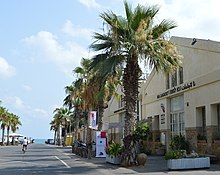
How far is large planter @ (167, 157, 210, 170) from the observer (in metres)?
19.7

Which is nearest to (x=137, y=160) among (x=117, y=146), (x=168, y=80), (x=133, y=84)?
(x=117, y=146)

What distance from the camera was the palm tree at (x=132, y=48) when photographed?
21.4m

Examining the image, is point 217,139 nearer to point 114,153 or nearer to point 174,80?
point 114,153

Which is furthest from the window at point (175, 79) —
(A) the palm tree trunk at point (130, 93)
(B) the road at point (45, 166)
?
(B) the road at point (45, 166)

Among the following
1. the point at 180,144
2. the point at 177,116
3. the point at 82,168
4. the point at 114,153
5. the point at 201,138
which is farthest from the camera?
the point at 177,116

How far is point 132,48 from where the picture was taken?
21.2 m

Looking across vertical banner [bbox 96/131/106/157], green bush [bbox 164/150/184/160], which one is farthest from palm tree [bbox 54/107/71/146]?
green bush [bbox 164/150/184/160]

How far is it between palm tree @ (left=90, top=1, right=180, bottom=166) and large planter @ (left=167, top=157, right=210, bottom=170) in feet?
9.35

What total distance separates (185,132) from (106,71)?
9418 millimetres

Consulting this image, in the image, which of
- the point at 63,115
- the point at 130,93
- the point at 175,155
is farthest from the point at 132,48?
the point at 63,115

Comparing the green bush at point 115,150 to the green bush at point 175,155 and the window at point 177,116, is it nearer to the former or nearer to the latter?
the green bush at point 175,155

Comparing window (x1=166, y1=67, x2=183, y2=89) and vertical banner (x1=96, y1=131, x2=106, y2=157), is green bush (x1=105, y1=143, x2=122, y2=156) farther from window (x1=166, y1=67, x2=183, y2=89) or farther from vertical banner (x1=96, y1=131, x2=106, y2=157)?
vertical banner (x1=96, y1=131, x2=106, y2=157)

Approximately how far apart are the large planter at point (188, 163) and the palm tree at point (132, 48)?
285cm

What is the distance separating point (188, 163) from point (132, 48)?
6.40 metres
